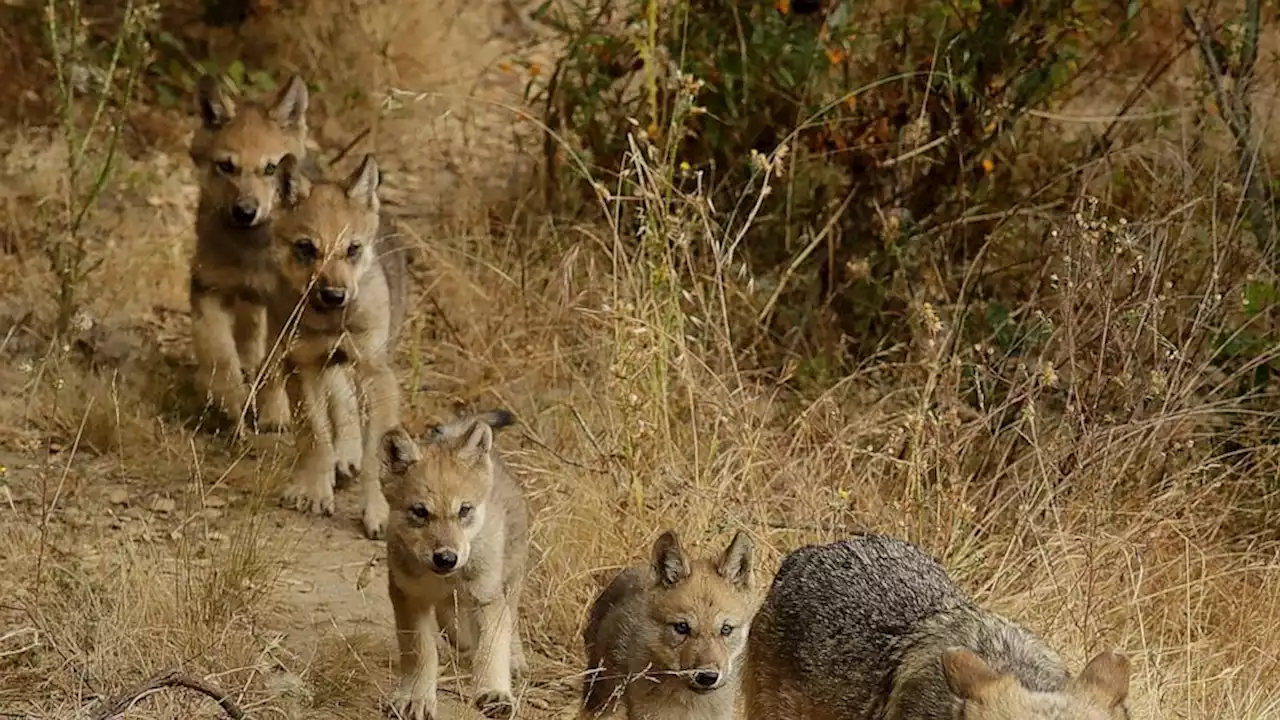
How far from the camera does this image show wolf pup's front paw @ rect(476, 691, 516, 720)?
586 centimetres

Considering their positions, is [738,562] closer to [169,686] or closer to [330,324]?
[169,686]

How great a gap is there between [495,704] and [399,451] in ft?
2.72

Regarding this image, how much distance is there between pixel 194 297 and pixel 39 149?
2.86 metres

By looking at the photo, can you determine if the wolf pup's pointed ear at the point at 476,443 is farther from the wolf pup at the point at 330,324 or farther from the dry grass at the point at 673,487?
the wolf pup at the point at 330,324

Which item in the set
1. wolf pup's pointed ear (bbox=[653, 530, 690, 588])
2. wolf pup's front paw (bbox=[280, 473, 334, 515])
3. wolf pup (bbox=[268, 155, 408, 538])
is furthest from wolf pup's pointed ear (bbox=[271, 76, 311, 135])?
wolf pup's pointed ear (bbox=[653, 530, 690, 588])

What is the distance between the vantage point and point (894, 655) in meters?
4.68

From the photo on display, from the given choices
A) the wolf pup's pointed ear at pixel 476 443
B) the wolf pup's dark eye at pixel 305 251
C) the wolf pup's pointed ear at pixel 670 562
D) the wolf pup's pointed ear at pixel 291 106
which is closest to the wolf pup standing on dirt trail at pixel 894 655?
the wolf pup's pointed ear at pixel 670 562

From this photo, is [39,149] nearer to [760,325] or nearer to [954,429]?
[760,325]

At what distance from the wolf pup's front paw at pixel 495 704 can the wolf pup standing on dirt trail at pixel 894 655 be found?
939mm

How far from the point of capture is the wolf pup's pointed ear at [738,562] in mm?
5402

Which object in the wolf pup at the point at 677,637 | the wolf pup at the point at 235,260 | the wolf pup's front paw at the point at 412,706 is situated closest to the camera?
the wolf pup at the point at 677,637

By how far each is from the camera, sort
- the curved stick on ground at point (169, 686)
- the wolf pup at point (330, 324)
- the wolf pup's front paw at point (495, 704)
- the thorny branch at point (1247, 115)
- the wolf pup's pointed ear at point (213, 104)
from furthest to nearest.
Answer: the wolf pup's pointed ear at point (213, 104) → the thorny branch at point (1247, 115) → the wolf pup at point (330, 324) → the wolf pup's front paw at point (495, 704) → the curved stick on ground at point (169, 686)

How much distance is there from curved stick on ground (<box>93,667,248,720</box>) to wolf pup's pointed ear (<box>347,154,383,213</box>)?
2.94 m

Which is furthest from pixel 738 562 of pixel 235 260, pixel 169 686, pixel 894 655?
pixel 235 260
